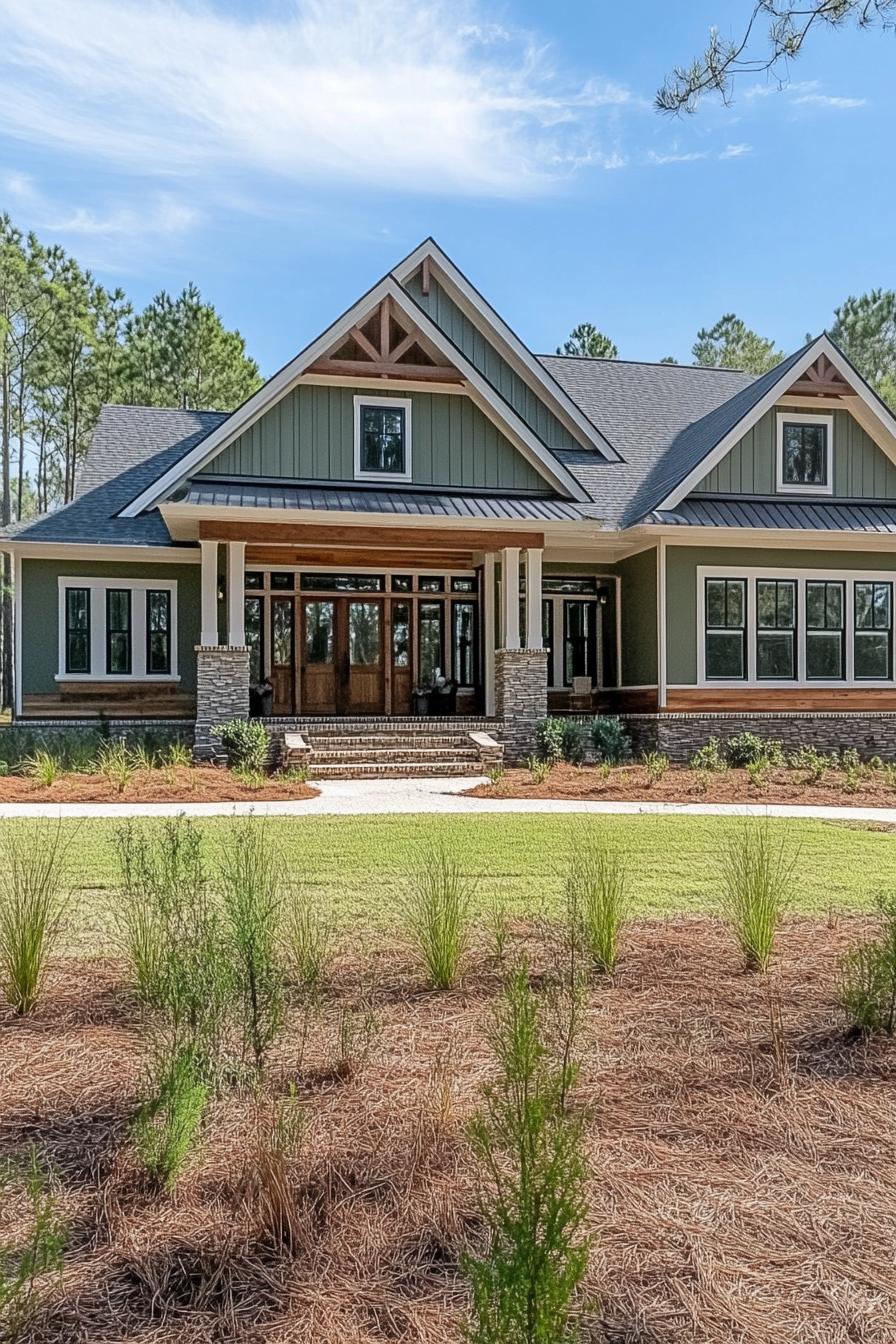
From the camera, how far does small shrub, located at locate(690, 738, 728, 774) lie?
→ 47.2 feet

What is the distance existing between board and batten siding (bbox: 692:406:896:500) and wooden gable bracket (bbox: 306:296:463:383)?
16.2ft

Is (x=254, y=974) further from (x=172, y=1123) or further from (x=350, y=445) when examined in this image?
(x=350, y=445)

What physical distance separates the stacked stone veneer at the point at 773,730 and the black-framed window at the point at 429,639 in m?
3.69

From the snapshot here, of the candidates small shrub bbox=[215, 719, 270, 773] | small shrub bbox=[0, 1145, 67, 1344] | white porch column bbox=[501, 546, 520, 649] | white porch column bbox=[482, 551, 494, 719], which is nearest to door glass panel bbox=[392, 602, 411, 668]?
white porch column bbox=[482, 551, 494, 719]

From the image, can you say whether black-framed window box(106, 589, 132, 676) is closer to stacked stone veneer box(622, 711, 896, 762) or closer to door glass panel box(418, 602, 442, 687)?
door glass panel box(418, 602, 442, 687)

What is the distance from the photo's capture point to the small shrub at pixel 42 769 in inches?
460

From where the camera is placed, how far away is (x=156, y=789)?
11.4 m

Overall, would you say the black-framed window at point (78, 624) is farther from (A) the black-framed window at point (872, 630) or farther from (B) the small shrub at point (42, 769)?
(A) the black-framed window at point (872, 630)

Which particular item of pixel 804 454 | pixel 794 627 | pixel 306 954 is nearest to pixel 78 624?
pixel 794 627

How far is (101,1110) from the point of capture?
122 inches

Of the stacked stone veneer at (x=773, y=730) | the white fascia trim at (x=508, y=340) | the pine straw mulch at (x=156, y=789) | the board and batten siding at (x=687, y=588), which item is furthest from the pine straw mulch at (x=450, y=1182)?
the white fascia trim at (x=508, y=340)

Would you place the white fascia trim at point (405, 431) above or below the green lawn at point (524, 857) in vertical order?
above

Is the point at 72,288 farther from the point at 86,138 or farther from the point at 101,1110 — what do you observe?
the point at 101,1110

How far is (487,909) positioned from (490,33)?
666 cm
